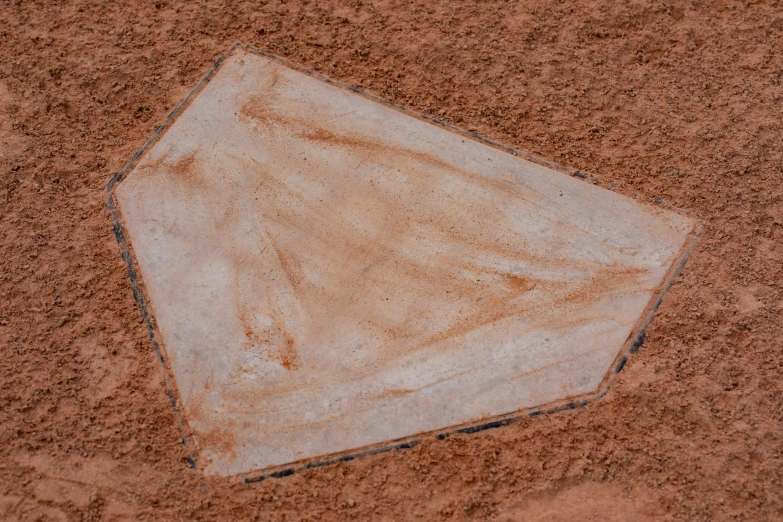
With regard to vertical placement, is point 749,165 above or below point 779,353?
above

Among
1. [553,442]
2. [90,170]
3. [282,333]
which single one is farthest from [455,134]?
[90,170]

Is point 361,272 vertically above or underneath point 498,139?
underneath

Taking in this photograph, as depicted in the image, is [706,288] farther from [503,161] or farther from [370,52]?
[370,52]

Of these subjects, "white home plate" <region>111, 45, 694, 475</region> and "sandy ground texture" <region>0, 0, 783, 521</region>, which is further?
"white home plate" <region>111, 45, 694, 475</region>

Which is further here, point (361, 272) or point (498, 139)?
point (498, 139)
